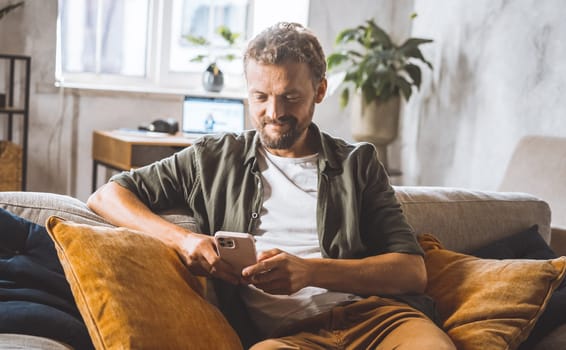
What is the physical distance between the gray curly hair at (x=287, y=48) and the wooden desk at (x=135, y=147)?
1.98m

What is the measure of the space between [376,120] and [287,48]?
2.73 metres

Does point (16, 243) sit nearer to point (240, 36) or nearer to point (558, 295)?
point (558, 295)

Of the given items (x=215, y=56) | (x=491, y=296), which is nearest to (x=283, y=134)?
(x=491, y=296)

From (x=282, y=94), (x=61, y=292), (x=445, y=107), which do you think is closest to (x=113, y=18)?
(x=445, y=107)

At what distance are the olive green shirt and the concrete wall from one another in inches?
74.2

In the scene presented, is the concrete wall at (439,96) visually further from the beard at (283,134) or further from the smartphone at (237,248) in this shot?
the smartphone at (237,248)

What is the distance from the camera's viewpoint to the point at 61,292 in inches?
67.2

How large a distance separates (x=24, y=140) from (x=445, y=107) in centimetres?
224

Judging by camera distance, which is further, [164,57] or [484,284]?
[164,57]

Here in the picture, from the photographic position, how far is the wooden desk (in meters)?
3.95

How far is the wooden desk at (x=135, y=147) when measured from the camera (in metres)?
3.95

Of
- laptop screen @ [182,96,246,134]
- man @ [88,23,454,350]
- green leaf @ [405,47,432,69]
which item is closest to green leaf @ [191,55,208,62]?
laptop screen @ [182,96,246,134]

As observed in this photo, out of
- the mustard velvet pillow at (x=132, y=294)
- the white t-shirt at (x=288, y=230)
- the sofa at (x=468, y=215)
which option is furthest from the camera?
the sofa at (x=468, y=215)

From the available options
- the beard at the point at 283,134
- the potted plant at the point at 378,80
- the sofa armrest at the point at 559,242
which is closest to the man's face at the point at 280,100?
the beard at the point at 283,134
